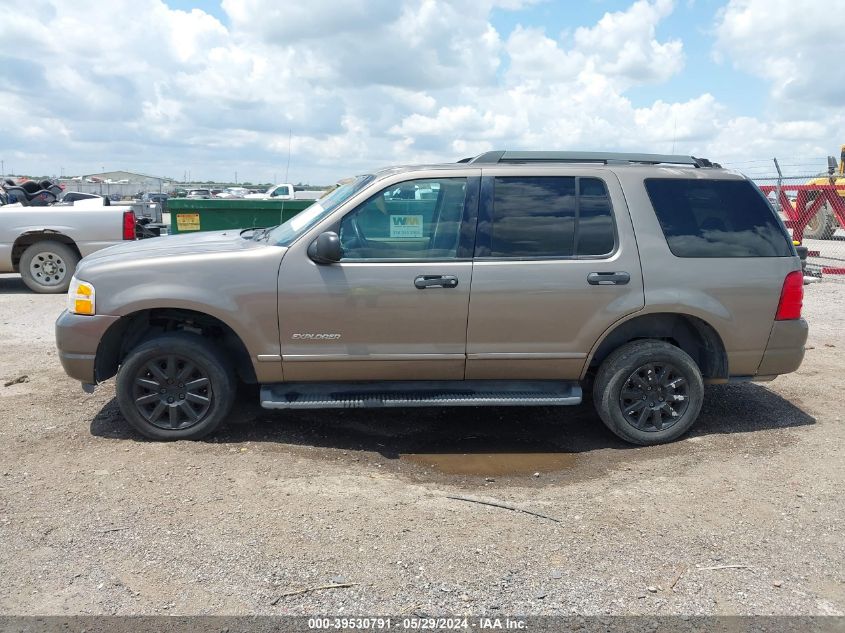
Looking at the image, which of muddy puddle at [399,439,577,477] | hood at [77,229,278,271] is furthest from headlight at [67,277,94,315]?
muddy puddle at [399,439,577,477]

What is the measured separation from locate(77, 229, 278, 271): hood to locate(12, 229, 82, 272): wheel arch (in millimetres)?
6461

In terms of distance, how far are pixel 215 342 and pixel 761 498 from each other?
3.65 metres

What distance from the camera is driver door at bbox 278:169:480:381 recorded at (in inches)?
184

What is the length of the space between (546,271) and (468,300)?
0.56 m

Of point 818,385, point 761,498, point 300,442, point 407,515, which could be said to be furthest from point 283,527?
point 818,385

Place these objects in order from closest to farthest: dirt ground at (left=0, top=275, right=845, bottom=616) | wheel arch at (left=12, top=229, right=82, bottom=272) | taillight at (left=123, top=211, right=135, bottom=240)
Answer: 1. dirt ground at (left=0, top=275, right=845, bottom=616)
2. wheel arch at (left=12, top=229, right=82, bottom=272)
3. taillight at (left=123, top=211, right=135, bottom=240)

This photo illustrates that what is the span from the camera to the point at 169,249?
4.95 metres

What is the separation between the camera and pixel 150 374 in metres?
4.84

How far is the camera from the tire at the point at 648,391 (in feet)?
16.2

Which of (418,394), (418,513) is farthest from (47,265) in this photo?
(418,513)

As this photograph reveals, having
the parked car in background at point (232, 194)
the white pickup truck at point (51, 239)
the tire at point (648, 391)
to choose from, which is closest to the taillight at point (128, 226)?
the white pickup truck at point (51, 239)

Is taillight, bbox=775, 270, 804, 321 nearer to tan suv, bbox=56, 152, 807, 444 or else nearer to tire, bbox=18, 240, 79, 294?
tan suv, bbox=56, 152, 807, 444

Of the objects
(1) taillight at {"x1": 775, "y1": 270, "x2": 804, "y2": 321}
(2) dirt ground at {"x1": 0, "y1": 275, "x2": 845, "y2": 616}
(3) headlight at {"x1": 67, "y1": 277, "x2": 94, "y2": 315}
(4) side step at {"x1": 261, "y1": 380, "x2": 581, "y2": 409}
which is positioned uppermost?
(1) taillight at {"x1": 775, "y1": 270, "x2": 804, "y2": 321}

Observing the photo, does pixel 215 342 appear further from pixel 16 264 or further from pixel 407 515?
pixel 16 264
